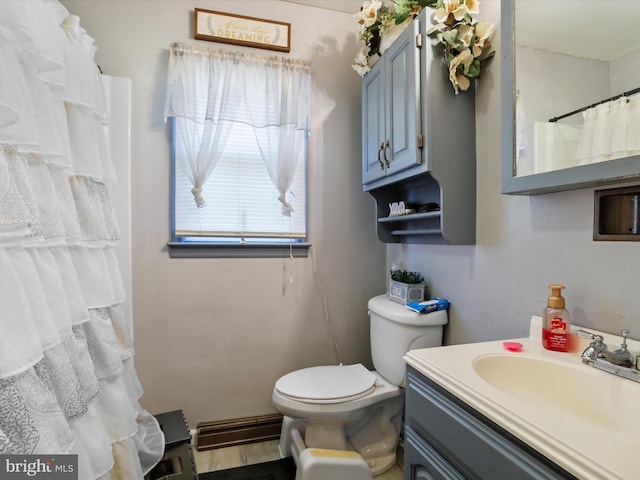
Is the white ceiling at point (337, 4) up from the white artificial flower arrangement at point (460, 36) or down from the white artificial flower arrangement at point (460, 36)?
up

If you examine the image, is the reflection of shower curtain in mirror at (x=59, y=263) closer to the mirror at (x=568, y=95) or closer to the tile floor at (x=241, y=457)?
the tile floor at (x=241, y=457)

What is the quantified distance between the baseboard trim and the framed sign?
2.06 metres

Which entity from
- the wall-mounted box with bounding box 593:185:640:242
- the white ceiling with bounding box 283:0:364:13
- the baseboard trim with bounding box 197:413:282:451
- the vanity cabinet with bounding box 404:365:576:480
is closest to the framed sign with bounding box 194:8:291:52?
the white ceiling with bounding box 283:0:364:13

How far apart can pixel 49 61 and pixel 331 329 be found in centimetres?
168

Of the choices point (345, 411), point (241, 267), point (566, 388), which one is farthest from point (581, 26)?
point (241, 267)

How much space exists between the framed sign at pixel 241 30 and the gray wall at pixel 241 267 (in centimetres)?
6

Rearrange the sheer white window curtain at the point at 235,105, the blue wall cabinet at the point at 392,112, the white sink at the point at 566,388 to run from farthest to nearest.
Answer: the sheer white window curtain at the point at 235,105
the blue wall cabinet at the point at 392,112
the white sink at the point at 566,388

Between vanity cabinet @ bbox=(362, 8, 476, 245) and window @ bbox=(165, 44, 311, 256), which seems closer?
vanity cabinet @ bbox=(362, 8, 476, 245)

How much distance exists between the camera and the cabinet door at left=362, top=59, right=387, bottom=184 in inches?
62.7

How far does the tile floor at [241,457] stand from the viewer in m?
1.61

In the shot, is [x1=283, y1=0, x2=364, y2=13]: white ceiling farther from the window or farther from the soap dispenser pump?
the soap dispenser pump

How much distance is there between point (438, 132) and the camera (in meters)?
1.30

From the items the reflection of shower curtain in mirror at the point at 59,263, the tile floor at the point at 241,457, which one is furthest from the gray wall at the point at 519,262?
the reflection of shower curtain in mirror at the point at 59,263

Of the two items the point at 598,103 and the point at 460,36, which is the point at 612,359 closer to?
the point at 598,103
